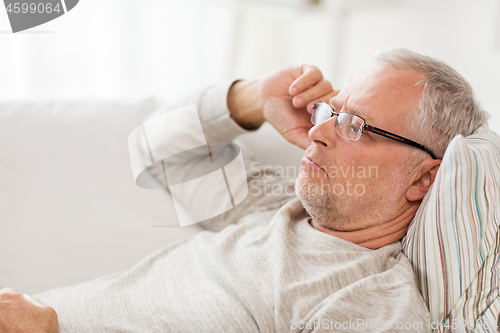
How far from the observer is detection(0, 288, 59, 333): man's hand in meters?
0.89

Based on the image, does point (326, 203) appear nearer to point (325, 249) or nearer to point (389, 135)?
point (325, 249)

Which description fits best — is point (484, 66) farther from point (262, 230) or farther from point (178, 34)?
point (178, 34)

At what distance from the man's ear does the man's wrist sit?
534 millimetres

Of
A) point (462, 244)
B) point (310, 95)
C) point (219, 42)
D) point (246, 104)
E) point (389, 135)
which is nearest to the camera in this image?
point (462, 244)

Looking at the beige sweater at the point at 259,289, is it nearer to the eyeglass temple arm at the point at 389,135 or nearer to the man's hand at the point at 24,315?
the man's hand at the point at 24,315

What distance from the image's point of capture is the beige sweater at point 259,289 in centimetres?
85

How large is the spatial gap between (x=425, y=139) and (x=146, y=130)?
0.89 meters

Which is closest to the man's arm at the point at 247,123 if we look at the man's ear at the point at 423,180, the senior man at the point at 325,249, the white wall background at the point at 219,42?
the senior man at the point at 325,249

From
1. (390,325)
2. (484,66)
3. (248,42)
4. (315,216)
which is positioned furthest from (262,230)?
(248,42)

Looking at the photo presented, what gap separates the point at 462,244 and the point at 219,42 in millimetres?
2221

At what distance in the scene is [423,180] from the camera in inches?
41.6

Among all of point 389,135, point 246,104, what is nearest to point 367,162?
point 389,135

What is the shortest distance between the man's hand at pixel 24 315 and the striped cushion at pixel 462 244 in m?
0.84

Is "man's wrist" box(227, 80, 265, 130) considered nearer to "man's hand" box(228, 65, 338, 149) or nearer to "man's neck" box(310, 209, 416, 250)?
"man's hand" box(228, 65, 338, 149)
